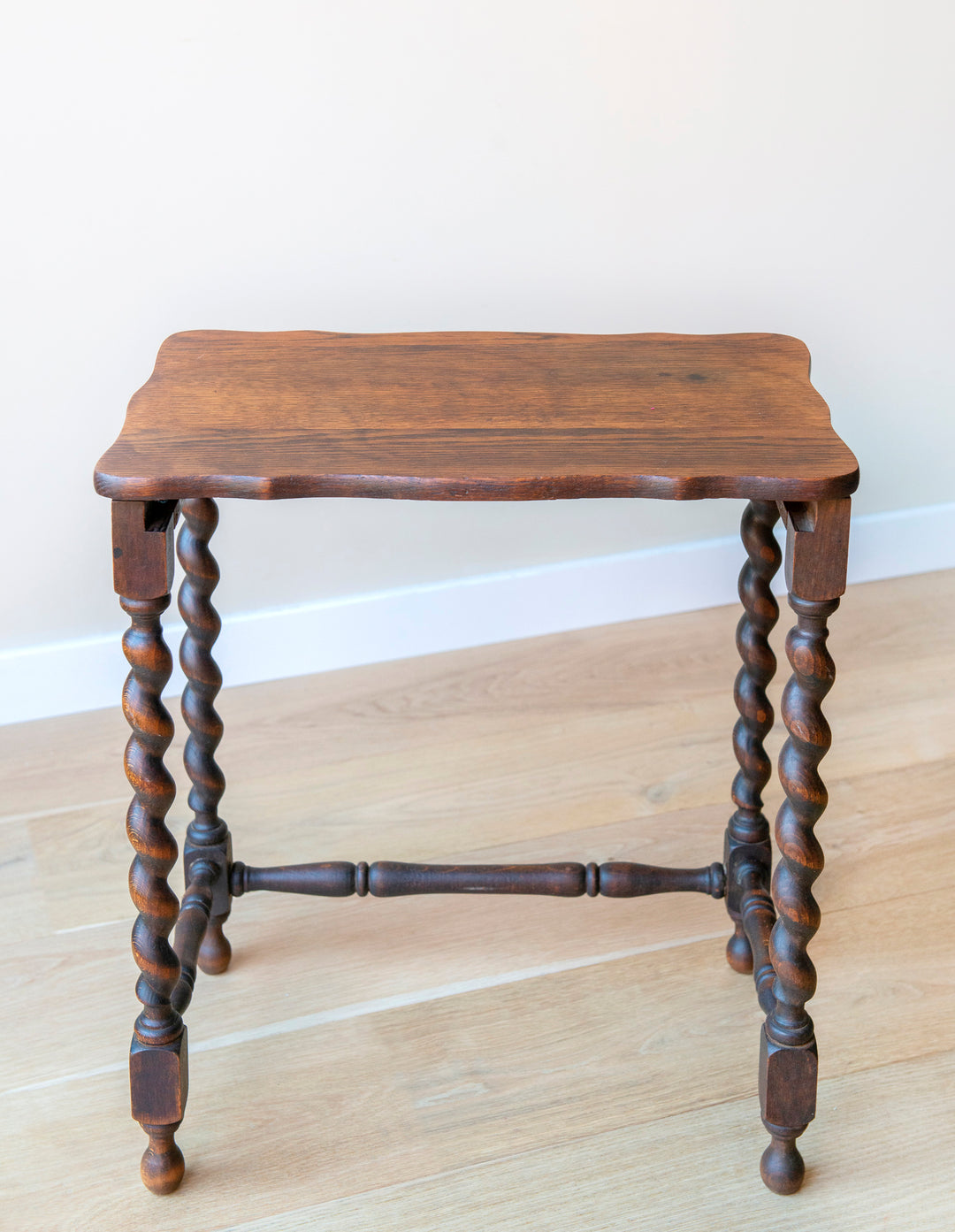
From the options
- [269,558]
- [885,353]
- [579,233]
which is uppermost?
[579,233]

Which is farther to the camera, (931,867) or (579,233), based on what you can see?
(579,233)

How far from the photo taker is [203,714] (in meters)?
1.34

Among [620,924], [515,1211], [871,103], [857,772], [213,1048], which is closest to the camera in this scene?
[515,1211]

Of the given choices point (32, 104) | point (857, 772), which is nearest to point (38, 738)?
point (32, 104)

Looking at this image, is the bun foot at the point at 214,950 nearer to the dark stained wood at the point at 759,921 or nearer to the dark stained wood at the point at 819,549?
the dark stained wood at the point at 759,921

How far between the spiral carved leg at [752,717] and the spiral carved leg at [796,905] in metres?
0.23

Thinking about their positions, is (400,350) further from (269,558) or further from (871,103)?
(871,103)

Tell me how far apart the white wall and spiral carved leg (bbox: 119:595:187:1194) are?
0.82m

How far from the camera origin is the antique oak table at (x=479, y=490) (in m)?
0.99

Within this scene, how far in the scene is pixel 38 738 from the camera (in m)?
1.85

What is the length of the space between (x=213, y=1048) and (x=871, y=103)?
1.60m

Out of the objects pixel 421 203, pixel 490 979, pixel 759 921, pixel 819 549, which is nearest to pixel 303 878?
pixel 490 979

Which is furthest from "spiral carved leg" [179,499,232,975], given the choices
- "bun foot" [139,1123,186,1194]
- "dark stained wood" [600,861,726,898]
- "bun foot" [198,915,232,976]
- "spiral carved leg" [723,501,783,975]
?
"spiral carved leg" [723,501,783,975]

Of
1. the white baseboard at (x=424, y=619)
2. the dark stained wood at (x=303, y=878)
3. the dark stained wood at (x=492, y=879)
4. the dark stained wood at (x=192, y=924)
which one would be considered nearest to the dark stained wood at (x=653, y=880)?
the dark stained wood at (x=492, y=879)
